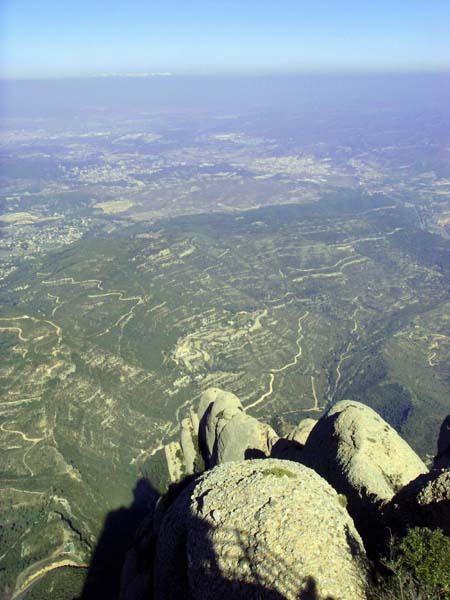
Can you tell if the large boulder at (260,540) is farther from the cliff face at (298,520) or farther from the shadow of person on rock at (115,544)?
the shadow of person on rock at (115,544)

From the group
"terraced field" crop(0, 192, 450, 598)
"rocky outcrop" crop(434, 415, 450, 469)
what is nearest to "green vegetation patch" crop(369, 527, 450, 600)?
"rocky outcrop" crop(434, 415, 450, 469)

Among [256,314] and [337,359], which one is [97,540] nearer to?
[337,359]

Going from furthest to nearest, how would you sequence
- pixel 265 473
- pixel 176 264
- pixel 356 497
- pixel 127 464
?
pixel 176 264 → pixel 127 464 → pixel 356 497 → pixel 265 473

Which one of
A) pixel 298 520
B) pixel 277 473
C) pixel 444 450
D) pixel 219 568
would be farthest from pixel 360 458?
pixel 219 568

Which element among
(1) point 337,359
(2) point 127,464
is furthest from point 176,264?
(2) point 127,464

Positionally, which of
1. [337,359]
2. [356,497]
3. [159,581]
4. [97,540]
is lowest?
[337,359]

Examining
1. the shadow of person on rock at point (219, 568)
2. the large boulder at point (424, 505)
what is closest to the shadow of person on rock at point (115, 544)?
the shadow of person on rock at point (219, 568)

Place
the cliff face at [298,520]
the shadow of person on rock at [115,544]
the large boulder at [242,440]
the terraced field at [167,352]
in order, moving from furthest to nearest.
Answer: the terraced field at [167,352], the shadow of person on rock at [115,544], the large boulder at [242,440], the cliff face at [298,520]
